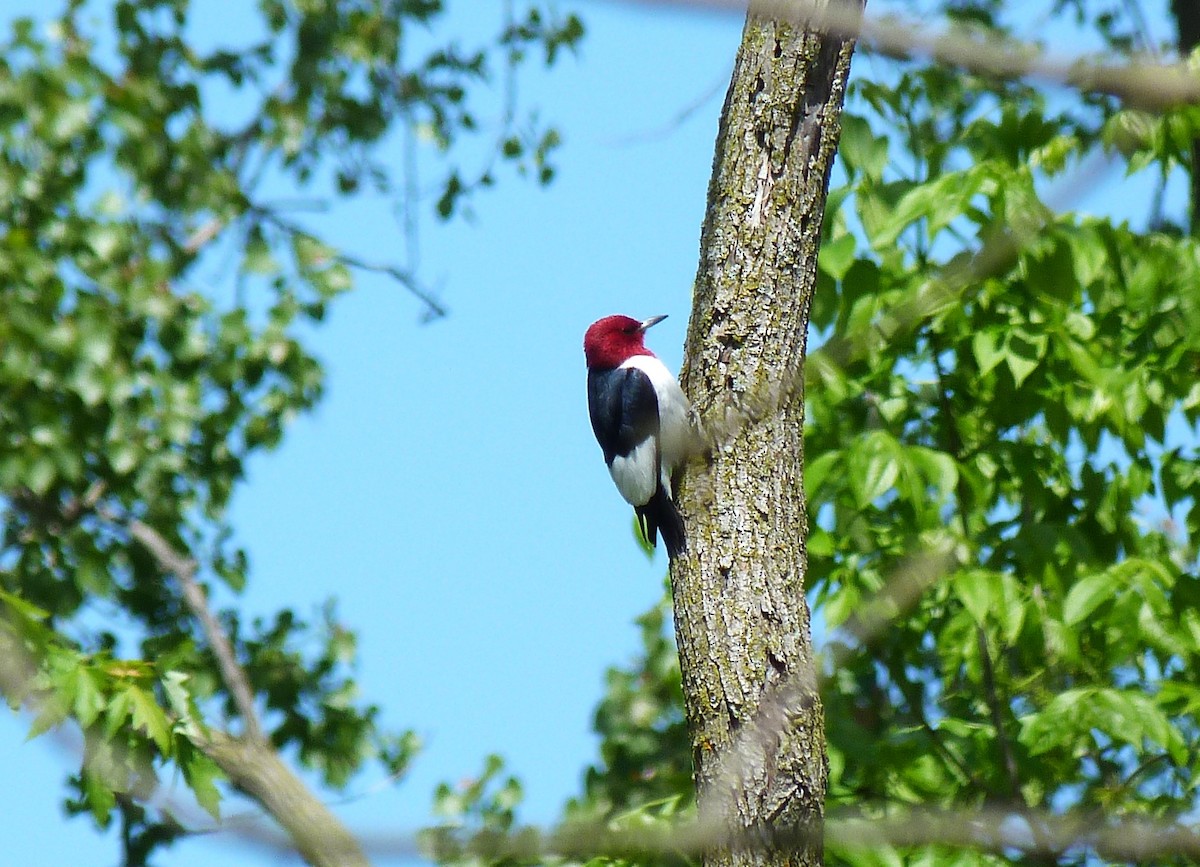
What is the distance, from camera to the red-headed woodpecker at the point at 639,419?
3.36m

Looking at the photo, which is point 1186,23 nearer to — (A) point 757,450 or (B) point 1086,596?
(B) point 1086,596

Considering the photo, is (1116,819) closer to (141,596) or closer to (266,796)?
(266,796)

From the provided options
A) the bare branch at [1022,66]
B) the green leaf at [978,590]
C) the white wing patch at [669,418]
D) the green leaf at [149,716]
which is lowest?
the bare branch at [1022,66]

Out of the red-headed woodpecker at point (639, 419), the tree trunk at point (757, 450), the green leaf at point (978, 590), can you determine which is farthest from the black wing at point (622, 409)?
the green leaf at point (978, 590)

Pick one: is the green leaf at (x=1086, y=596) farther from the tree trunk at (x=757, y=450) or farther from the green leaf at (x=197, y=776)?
the green leaf at (x=197, y=776)

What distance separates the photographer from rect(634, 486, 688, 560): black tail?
3.05m

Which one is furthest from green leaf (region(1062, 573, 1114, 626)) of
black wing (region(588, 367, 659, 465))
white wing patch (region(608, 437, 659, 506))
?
black wing (region(588, 367, 659, 465))

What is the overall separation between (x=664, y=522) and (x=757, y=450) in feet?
1.50

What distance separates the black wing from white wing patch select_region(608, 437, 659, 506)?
0.03 m

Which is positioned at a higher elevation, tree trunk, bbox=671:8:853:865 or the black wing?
the black wing

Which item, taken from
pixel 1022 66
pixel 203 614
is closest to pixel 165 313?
pixel 203 614

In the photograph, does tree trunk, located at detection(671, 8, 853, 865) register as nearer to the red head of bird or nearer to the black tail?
the black tail

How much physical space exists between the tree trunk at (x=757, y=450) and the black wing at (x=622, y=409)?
90cm

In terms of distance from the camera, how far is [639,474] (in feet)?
12.8
